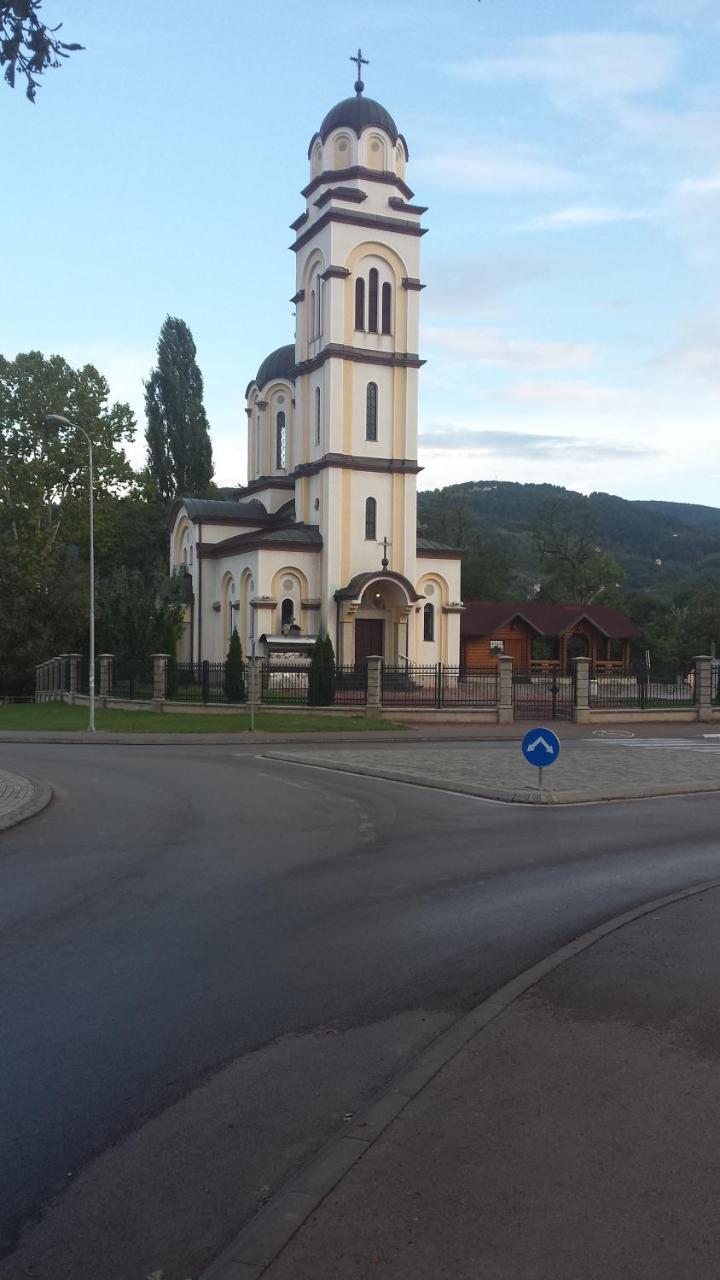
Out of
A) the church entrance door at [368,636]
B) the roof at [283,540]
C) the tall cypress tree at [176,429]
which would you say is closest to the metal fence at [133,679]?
the roof at [283,540]

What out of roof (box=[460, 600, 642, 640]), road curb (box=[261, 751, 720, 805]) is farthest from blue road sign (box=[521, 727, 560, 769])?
roof (box=[460, 600, 642, 640])

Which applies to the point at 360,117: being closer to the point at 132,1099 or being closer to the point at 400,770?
the point at 400,770

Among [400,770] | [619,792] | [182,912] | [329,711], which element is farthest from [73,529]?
[182,912]

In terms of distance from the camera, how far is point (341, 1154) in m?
4.14

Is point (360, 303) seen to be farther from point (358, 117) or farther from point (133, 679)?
point (133, 679)

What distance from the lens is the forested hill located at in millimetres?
83000

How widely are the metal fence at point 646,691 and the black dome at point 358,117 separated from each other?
26.7 meters

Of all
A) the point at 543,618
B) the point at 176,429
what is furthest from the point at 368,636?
the point at 176,429

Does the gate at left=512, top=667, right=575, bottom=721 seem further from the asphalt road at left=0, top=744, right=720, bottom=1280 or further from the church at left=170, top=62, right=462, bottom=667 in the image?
the asphalt road at left=0, top=744, right=720, bottom=1280

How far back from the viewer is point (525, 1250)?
3.53m

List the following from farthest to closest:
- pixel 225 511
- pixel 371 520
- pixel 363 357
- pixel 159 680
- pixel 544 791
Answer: pixel 225 511
pixel 371 520
pixel 363 357
pixel 159 680
pixel 544 791

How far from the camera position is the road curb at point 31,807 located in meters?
12.8

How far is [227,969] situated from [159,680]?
95.0ft

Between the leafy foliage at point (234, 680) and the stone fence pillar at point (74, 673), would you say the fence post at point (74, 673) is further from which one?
the leafy foliage at point (234, 680)
